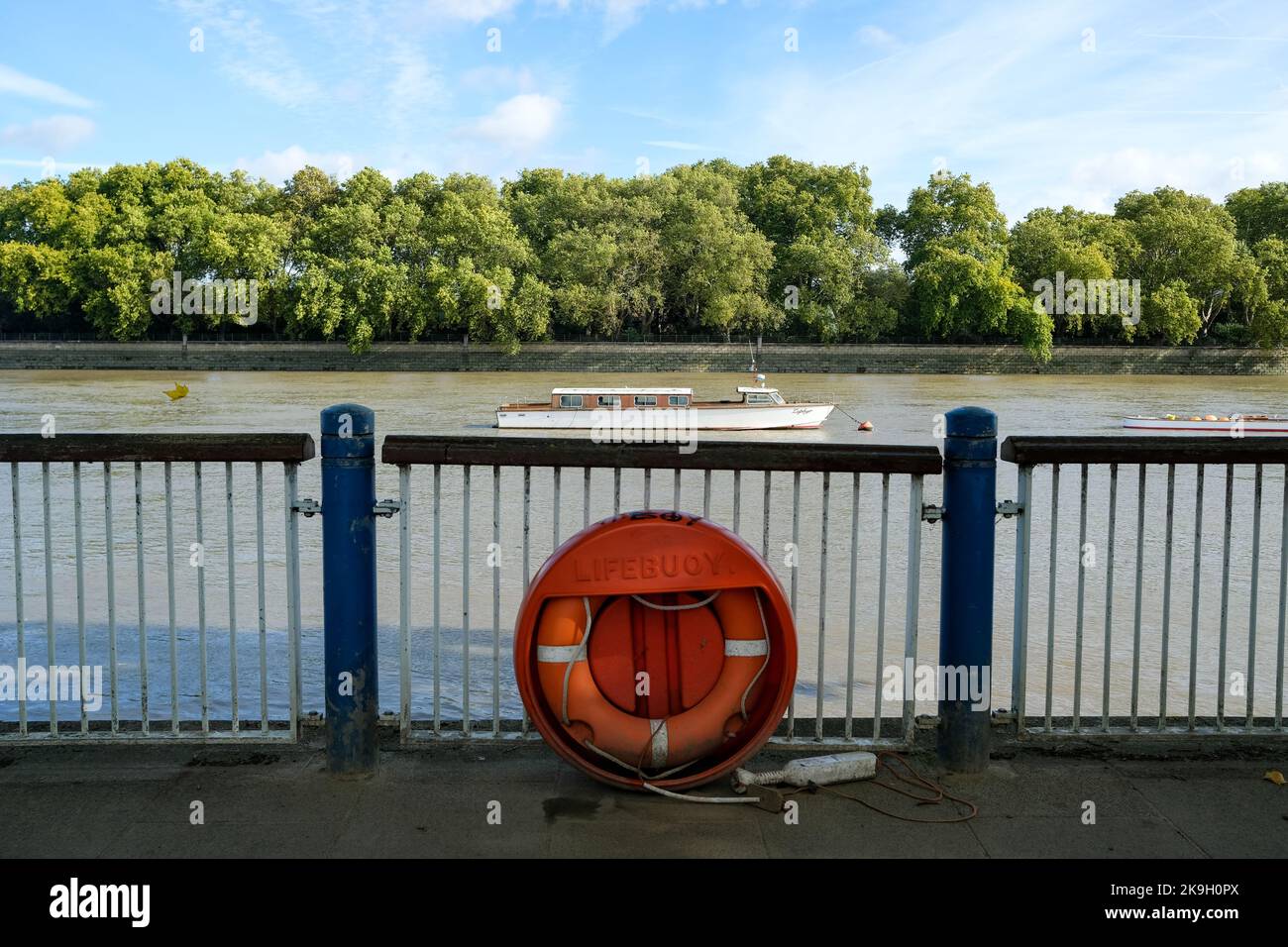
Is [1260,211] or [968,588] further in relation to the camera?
[1260,211]

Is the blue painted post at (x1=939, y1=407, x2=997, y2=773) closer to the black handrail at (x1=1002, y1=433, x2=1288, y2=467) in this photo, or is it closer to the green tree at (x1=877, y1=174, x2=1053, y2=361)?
the black handrail at (x1=1002, y1=433, x2=1288, y2=467)

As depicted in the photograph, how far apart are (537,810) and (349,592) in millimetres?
966

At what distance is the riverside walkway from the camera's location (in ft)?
11.8

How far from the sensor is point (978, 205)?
8225cm

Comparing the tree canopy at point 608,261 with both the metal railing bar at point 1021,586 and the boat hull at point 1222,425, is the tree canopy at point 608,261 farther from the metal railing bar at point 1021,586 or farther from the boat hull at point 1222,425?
the metal railing bar at point 1021,586

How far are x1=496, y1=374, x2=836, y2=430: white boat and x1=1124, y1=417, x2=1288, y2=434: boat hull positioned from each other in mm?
10454

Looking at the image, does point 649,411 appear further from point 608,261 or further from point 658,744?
point 608,261

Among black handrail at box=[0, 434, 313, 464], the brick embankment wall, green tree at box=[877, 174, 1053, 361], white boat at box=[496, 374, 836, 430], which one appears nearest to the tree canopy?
green tree at box=[877, 174, 1053, 361]

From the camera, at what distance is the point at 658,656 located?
12.7 ft

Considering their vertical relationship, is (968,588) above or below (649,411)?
above

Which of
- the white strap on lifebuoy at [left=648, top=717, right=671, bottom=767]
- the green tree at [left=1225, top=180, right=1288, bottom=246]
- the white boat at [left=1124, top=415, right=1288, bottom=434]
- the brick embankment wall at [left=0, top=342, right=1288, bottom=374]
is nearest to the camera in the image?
the white strap on lifebuoy at [left=648, top=717, right=671, bottom=767]

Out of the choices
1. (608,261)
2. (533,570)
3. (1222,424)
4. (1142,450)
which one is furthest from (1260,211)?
(1142,450)

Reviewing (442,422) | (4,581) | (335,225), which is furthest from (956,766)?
(335,225)
